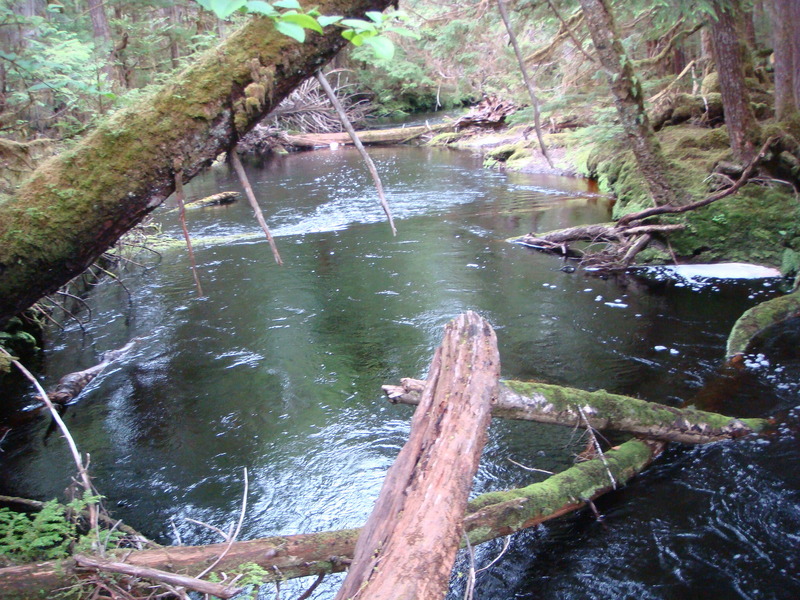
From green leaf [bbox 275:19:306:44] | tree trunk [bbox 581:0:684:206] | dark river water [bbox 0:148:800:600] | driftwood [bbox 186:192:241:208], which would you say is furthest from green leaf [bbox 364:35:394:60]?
driftwood [bbox 186:192:241:208]

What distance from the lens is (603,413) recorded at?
12.0ft

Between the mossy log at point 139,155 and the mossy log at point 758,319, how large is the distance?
4706 millimetres

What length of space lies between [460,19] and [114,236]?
1207 centimetres

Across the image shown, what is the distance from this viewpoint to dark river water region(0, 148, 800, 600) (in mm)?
3455

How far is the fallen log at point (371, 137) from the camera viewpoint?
2653cm

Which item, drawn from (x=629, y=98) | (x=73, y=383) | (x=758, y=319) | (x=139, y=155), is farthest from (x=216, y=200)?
(x=758, y=319)

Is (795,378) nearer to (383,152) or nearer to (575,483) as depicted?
(575,483)

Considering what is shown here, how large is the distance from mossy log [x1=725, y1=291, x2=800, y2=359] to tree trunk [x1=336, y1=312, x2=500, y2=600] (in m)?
3.90

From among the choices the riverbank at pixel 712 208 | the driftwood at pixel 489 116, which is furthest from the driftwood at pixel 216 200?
the driftwood at pixel 489 116

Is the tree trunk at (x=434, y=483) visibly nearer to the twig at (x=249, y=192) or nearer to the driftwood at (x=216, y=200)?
the twig at (x=249, y=192)

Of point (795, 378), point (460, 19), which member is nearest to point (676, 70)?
point (460, 19)

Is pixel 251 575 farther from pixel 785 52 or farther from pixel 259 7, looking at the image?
pixel 785 52

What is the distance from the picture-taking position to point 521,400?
10.7 ft

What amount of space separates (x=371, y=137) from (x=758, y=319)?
22.5m
